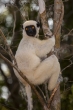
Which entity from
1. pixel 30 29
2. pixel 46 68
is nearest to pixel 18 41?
pixel 30 29

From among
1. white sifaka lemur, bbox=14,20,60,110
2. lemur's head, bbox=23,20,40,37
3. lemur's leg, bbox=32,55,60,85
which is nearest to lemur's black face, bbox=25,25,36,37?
lemur's head, bbox=23,20,40,37

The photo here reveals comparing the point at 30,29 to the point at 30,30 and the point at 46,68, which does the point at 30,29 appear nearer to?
the point at 30,30

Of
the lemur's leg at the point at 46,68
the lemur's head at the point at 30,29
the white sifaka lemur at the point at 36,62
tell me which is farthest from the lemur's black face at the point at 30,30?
the lemur's leg at the point at 46,68

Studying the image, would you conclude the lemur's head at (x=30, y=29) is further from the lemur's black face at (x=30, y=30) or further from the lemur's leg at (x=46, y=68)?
the lemur's leg at (x=46, y=68)

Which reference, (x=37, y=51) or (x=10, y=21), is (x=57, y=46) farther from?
(x=10, y=21)

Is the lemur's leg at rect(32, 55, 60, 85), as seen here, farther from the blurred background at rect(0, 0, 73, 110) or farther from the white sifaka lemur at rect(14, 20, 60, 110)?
the blurred background at rect(0, 0, 73, 110)

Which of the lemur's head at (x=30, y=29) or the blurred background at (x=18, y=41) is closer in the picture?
the lemur's head at (x=30, y=29)

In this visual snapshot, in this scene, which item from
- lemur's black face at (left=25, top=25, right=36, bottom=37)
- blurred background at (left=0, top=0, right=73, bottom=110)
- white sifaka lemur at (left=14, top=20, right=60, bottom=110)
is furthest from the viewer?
blurred background at (left=0, top=0, right=73, bottom=110)

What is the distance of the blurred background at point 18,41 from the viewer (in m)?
7.54

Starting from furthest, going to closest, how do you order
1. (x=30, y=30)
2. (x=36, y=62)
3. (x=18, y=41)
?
(x=18, y=41), (x=30, y=30), (x=36, y=62)

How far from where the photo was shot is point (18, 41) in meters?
9.77

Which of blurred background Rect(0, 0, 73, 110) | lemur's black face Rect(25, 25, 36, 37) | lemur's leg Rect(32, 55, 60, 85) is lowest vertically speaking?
blurred background Rect(0, 0, 73, 110)

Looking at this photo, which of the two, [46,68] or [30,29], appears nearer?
[46,68]

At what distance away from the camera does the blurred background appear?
24.7 ft
